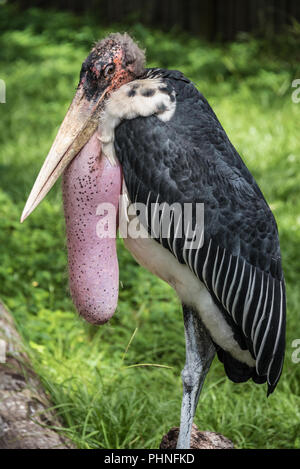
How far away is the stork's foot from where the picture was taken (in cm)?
287

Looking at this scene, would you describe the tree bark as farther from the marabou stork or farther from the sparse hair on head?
the sparse hair on head

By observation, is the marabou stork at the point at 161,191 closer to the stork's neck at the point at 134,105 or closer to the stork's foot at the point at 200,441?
the stork's neck at the point at 134,105

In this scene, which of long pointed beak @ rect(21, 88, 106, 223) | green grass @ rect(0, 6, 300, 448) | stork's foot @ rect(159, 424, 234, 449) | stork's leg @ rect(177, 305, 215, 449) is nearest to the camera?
long pointed beak @ rect(21, 88, 106, 223)

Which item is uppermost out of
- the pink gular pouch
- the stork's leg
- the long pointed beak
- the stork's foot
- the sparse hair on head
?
the sparse hair on head

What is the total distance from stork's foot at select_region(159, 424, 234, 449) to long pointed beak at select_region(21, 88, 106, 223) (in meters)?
1.09

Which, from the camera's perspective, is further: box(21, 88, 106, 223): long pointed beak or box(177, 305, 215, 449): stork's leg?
box(177, 305, 215, 449): stork's leg

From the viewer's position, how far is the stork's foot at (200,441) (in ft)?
9.41

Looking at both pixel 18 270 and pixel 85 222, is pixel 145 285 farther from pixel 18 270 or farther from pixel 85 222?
pixel 85 222

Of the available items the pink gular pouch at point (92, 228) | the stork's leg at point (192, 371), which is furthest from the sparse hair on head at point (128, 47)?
the stork's leg at point (192, 371)

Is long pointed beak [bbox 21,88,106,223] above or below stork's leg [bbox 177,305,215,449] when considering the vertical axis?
above

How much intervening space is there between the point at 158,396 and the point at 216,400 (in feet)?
0.89

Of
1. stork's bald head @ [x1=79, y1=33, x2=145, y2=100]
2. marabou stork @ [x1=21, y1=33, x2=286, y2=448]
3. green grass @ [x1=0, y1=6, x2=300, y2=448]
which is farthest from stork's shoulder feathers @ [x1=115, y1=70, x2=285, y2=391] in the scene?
green grass @ [x1=0, y1=6, x2=300, y2=448]

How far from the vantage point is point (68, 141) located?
2.35 meters

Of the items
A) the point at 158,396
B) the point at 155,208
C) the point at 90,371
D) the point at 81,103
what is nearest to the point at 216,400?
the point at 158,396
